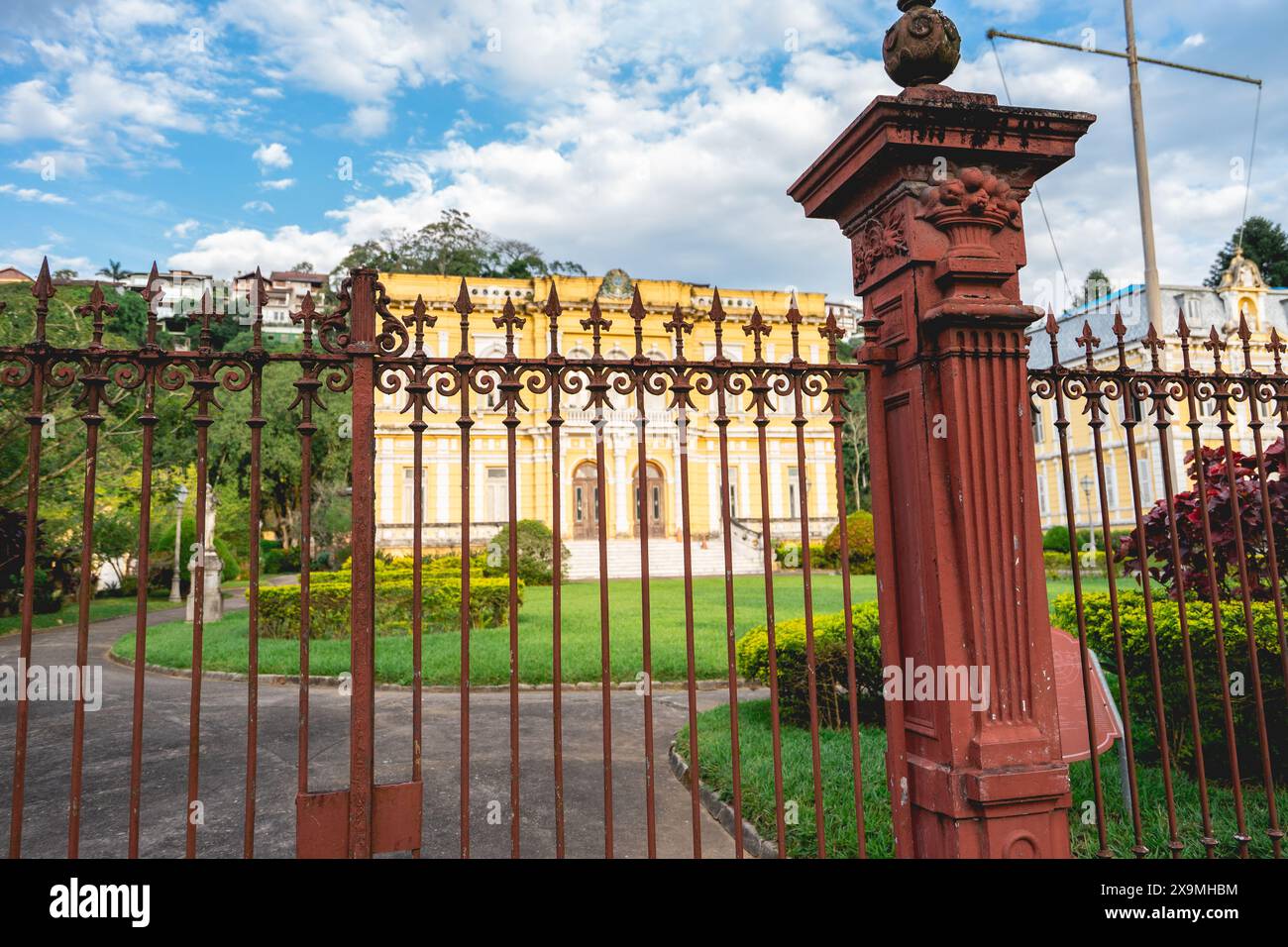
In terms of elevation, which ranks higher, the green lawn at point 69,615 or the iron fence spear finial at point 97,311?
the iron fence spear finial at point 97,311

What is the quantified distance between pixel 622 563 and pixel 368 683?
20313 millimetres

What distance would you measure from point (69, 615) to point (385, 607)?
37.9 ft

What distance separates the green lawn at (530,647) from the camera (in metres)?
8.54

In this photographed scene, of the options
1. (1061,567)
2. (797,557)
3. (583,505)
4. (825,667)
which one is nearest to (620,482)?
(583,505)

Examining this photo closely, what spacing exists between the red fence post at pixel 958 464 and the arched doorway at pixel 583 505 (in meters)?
24.3

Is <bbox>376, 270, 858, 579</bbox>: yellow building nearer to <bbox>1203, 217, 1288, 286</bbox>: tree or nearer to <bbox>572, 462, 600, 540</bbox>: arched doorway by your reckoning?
<bbox>572, 462, 600, 540</bbox>: arched doorway

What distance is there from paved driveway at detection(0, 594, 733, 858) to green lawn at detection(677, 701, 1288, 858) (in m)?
0.32

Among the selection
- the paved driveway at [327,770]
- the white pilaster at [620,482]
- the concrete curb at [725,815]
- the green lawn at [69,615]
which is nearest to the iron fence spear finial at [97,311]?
the paved driveway at [327,770]

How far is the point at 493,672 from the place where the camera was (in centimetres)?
845

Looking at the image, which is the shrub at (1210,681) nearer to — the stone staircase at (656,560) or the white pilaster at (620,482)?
the stone staircase at (656,560)

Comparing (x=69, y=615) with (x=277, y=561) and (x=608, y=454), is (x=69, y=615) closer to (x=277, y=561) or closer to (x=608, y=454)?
(x=277, y=561)

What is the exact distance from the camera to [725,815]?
434 centimetres

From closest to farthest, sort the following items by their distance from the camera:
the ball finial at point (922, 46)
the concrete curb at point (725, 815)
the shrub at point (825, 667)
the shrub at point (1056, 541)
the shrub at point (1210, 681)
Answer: the ball finial at point (922, 46) → the concrete curb at point (725, 815) → the shrub at point (1210, 681) → the shrub at point (825, 667) → the shrub at point (1056, 541)
